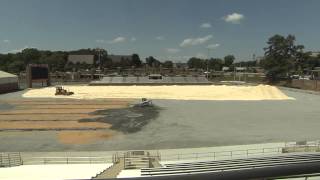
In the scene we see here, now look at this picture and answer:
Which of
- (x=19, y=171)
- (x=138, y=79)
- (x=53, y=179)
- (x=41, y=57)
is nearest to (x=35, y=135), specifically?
(x=19, y=171)

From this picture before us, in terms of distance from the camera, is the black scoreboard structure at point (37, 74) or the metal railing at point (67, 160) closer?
the metal railing at point (67, 160)

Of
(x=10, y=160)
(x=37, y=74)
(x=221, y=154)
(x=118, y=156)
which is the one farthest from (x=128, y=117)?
(x=37, y=74)

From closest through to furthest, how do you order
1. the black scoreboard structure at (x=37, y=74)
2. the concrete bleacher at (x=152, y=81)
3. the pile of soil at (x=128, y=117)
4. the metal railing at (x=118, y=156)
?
1. the metal railing at (x=118, y=156)
2. the pile of soil at (x=128, y=117)
3. the black scoreboard structure at (x=37, y=74)
4. the concrete bleacher at (x=152, y=81)

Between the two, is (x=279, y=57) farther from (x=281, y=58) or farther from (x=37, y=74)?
(x=37, y=74)

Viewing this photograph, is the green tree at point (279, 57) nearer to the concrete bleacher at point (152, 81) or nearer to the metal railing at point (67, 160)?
the concrete bleacher at point (152, 81)

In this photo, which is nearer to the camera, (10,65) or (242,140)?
(242,140)

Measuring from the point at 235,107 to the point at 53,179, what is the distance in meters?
43.2

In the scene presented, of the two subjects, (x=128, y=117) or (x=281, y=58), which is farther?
(x=281, y=58)

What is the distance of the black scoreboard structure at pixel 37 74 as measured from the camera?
10419 centimetres

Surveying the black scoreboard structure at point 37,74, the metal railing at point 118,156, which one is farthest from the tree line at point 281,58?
the metal railing at point 118,156

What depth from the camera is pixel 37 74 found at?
107 metres

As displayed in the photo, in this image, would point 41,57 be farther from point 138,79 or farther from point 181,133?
point 181,133

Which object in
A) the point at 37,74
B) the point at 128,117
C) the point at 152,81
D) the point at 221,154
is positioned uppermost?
the point at 37,74

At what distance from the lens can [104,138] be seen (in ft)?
121
